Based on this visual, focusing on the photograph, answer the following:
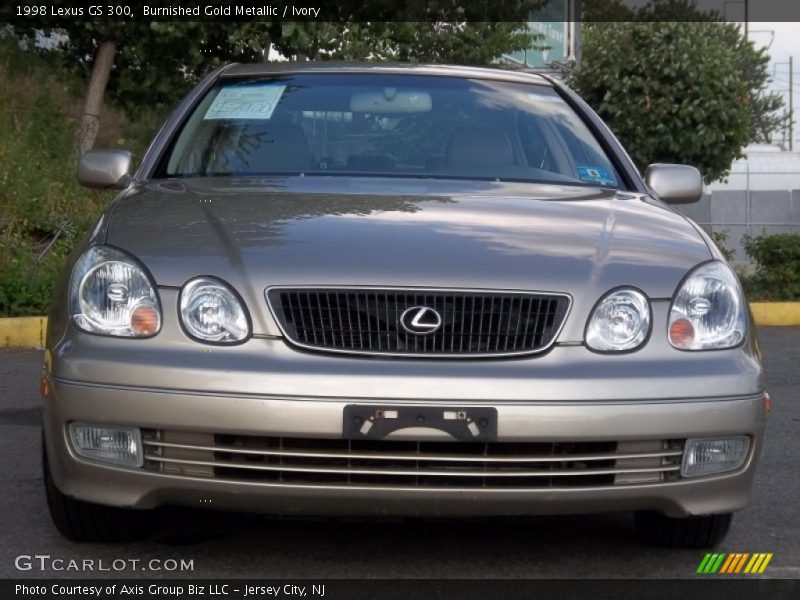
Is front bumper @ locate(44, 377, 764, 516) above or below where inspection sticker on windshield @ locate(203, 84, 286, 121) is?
below

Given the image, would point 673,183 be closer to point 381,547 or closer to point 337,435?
point 381,547

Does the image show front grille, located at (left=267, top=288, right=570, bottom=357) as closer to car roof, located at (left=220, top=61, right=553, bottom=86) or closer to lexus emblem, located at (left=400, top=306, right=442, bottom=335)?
lexus emblem, located at (left=400, top=306, right=442, bottom=335)

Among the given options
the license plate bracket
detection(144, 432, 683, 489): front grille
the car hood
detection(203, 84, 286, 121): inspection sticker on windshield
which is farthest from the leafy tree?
the license plate bracket

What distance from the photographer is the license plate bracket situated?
11.1 feet

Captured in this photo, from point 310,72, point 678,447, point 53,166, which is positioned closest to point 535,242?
point 678,447

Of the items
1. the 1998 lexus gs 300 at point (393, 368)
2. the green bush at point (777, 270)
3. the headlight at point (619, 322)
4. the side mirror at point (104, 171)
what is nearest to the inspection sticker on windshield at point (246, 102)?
the side mirror at point (104, 171)

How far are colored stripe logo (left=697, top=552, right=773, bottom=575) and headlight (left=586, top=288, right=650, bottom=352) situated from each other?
0.76 meters

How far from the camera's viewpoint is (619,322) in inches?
142

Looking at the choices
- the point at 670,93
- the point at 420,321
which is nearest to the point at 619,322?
the point at 420,321

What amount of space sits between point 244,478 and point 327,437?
26 cm

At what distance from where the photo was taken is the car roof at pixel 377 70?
17.3 ft

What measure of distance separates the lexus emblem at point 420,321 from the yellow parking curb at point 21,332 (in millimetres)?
6130

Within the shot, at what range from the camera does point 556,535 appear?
14.1ft
